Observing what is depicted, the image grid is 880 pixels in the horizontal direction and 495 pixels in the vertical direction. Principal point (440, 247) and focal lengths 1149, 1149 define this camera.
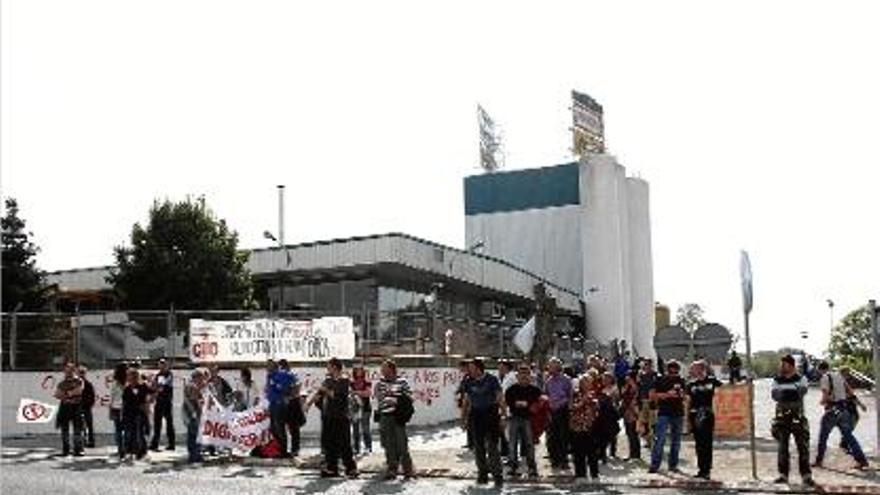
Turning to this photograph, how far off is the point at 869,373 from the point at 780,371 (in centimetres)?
4751

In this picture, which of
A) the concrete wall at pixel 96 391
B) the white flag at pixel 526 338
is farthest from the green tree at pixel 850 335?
the concrete wall at pixel 96 391

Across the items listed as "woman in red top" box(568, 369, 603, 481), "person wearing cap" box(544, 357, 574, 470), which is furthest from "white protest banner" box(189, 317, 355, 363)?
"woman in red top" box(568, 369, 603, 481)

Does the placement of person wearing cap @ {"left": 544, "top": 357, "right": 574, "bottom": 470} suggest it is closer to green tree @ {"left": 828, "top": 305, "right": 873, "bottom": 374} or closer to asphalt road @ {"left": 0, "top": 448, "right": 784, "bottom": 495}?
asphalt road @ {"left": 0, "top": 448, "right": 784, "bottom": 495}

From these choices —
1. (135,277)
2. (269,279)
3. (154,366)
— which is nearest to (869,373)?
(269,279)

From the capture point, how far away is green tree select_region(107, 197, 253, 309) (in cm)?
4684

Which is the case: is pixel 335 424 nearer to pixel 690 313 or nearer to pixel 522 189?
pixel 522 189

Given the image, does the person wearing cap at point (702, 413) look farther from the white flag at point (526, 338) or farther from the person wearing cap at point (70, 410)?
the white flag at point (526, 338)

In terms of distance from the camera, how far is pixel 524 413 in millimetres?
16703

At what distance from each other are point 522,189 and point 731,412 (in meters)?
55.4

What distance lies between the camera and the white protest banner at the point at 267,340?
86.9 ft

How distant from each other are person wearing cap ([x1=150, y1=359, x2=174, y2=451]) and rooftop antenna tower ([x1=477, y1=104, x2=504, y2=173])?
63.6 m

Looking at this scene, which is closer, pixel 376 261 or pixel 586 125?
pixel 376 261

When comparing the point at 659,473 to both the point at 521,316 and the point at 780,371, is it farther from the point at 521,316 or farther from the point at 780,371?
the point at 521,316

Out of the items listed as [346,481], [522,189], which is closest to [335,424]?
[346,481]
